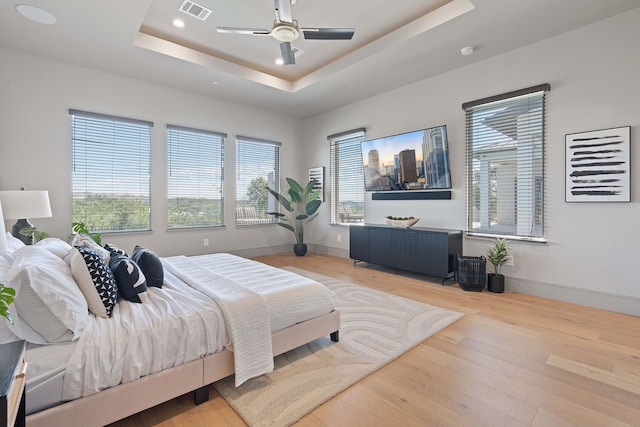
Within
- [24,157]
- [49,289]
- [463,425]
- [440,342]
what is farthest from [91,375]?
[24,157]

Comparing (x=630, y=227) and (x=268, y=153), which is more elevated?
(x=268, y=153)

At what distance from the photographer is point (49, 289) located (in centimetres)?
144

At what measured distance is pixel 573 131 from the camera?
3.44 metres

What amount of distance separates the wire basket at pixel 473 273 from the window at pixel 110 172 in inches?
192

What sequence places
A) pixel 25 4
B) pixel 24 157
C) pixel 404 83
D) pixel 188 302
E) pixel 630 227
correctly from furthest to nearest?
pixel 404 83 < pixel 24 157 < pixel 630 227 < pixel 25 4 < pixel 188 302

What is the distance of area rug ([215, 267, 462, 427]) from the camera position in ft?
5.74

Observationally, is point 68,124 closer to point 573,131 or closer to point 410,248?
point 410,248

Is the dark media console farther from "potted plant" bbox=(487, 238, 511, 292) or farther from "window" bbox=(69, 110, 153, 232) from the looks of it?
"window" bbox=(69, 110, 153, 232)

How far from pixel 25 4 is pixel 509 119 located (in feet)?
18.1

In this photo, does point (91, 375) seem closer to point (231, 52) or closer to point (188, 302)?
point (188, 302)

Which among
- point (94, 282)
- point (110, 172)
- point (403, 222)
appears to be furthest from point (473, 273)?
point (110, 172)

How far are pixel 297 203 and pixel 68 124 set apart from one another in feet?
13.4

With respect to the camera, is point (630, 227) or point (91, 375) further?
point (630, 227)

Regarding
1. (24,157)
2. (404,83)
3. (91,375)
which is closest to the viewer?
(91,375)
